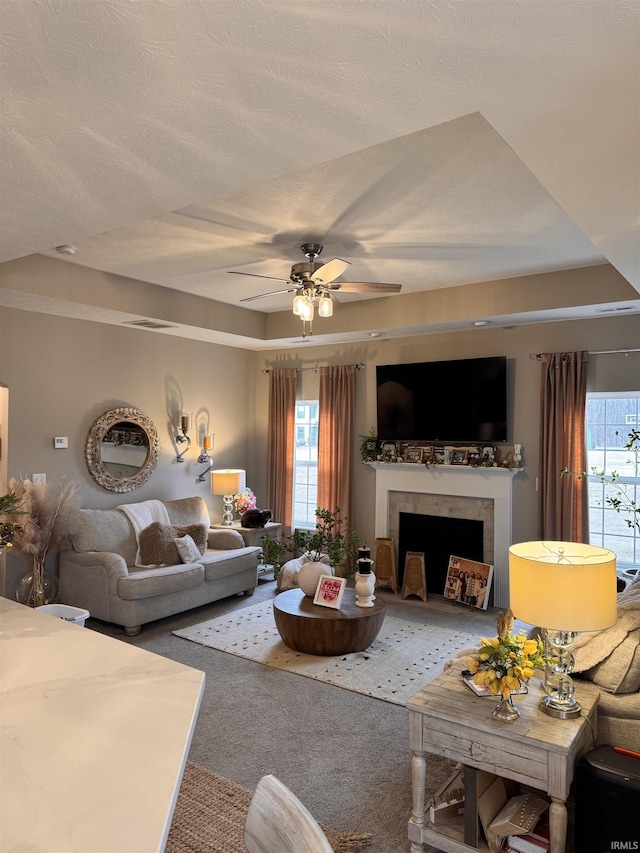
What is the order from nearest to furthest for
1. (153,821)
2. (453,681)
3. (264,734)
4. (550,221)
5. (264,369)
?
(153,821) < (453,681) < (264,734) < (550,221) < (264,369)

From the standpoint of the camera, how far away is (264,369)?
7.23 meters

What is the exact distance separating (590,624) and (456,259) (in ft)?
9.98

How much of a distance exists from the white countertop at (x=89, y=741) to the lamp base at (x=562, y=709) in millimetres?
1355

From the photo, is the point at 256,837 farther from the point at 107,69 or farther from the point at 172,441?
the point at 172,441

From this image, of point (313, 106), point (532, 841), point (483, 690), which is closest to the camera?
point (313, 106)

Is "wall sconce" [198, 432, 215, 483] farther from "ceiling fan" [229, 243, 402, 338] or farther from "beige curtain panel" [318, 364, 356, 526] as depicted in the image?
"ceiling fan" [229, 243, 402, 338]

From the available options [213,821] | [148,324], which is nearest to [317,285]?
[148,324]

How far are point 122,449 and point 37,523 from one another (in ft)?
4.82

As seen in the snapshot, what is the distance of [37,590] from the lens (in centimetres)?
429

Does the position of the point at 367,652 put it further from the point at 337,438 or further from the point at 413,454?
the point at 337,438

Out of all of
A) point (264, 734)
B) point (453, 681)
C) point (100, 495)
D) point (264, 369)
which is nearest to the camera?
point (453, 681)

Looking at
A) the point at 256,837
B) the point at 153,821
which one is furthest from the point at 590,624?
the point at 153,821

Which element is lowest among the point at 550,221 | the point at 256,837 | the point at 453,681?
the point at 453,681

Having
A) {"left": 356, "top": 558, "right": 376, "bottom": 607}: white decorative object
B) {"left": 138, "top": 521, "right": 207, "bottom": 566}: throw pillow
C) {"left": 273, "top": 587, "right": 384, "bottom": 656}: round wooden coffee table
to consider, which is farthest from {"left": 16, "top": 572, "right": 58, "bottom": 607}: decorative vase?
{"left": 356, "top": 558, "right": 376, "bottom": 607}: white decorative object
